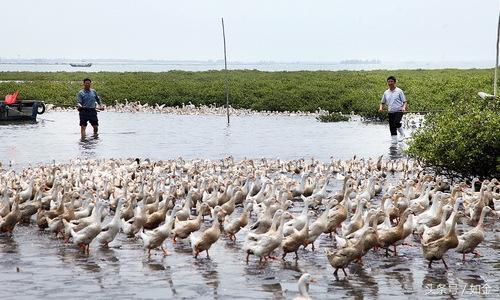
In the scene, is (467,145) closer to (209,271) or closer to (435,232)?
(435,232)

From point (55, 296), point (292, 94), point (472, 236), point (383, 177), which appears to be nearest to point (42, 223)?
point (55, 296)

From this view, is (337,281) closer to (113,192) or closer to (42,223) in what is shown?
(42,223)

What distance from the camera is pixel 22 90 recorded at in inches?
2357

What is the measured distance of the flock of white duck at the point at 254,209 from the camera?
13.0 metres

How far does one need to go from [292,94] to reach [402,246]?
39.8 m

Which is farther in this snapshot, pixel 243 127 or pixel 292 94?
pixel 292 94

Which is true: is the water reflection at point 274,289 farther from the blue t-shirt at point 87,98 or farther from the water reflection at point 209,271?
the blue t-shirt at point 87,98

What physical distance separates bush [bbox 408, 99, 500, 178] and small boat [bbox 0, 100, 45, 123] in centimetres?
2430

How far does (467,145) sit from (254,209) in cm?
498

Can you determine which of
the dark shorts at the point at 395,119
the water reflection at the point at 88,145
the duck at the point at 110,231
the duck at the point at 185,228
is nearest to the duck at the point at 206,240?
the duck at the point at 185,228

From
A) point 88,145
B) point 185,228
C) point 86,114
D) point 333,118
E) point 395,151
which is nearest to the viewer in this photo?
point 185,228

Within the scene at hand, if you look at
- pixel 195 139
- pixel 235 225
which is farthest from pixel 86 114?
pixel 235 225

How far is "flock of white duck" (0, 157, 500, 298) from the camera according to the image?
1302cm

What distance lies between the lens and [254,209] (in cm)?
1641
